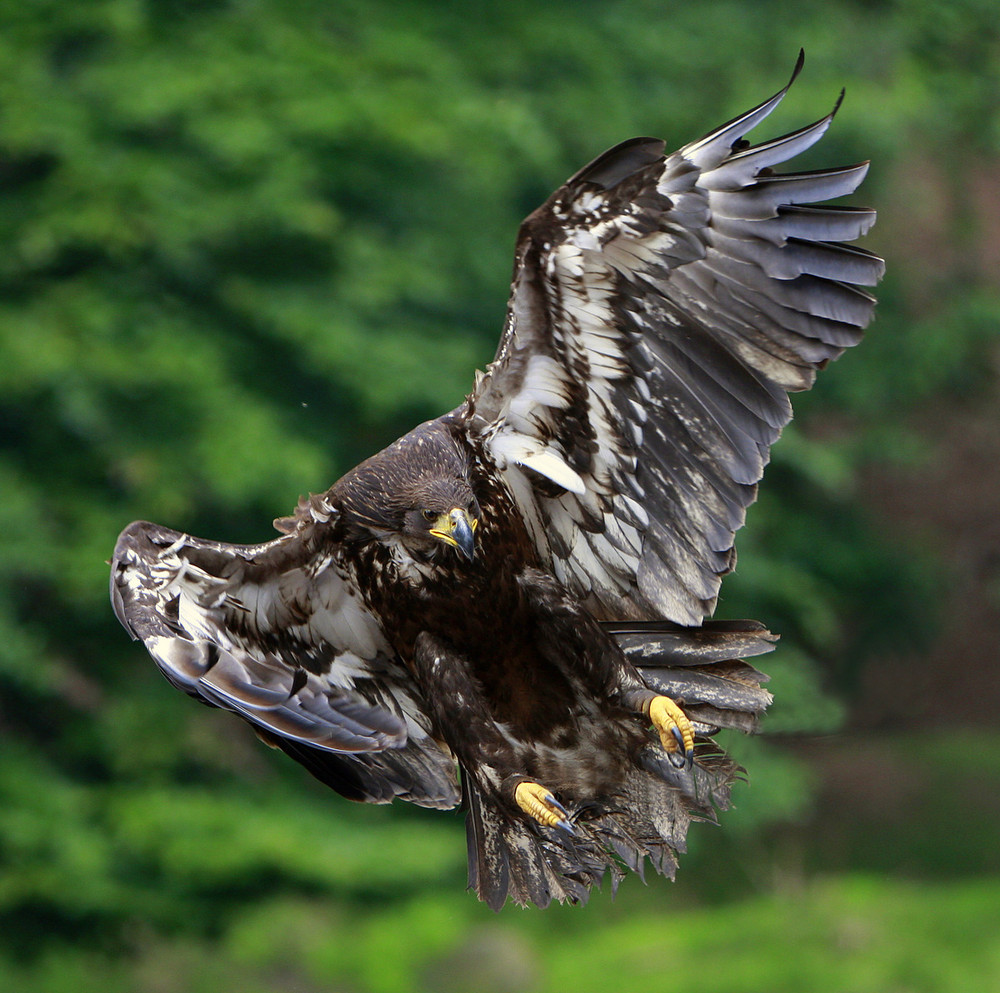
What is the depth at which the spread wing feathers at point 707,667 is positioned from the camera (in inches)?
160

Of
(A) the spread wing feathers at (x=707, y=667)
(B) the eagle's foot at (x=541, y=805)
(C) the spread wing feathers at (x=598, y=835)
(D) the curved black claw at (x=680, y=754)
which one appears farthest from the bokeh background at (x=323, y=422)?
(B) the eagle's foot at (x=541, y=805)

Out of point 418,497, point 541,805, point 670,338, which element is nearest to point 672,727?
point 541,805

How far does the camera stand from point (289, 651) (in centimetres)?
421

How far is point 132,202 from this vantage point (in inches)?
355

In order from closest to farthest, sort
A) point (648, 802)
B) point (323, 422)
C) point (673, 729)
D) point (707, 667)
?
point (673, 729) < point (648, 802) < point (707, 667) < point (323, 422)

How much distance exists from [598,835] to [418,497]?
1112mm

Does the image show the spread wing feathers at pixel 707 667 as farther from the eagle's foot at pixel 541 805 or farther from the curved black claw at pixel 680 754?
the eagle's foot at pixel 541 805

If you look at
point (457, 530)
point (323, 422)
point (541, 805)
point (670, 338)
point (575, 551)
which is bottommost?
point (323, 422)

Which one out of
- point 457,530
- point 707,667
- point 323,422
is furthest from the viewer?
point 323,422

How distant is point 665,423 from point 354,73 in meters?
6.47

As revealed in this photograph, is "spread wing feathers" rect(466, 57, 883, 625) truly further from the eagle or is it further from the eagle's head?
the eagle's head

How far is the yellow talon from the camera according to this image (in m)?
3.82

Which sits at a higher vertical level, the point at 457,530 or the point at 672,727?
the point at 457,530

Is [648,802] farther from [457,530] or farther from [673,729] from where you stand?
[457,530]
